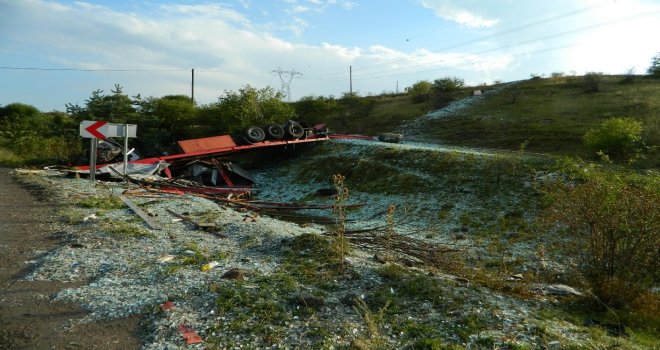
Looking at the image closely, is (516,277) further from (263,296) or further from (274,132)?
(274,132)

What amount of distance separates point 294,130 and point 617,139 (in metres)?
12.7

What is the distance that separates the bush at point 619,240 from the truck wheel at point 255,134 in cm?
1514

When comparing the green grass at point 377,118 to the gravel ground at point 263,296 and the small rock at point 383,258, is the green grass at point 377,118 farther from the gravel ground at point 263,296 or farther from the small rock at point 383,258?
the gravel ground at point 263,296

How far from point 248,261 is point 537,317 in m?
3.47

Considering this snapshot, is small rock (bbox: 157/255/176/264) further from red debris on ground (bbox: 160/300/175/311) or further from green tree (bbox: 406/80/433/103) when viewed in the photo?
green tree (bbox: 406/80/433/103)

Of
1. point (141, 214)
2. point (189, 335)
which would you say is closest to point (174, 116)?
point (141, 214)

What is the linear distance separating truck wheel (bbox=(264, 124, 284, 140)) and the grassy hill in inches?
313

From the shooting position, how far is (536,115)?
78.0ft

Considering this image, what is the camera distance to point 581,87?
29.3 metres

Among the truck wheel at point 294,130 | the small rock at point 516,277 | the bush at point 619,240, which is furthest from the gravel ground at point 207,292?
the truck wheel at point 294,130

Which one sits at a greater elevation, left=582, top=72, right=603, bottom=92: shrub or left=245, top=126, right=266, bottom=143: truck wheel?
left=582, top=72, right=603, bottom=92: shrub

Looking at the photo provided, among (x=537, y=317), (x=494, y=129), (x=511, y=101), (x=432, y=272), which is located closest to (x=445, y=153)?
(x=494, y=129)

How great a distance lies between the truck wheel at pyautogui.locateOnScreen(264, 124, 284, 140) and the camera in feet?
65.7

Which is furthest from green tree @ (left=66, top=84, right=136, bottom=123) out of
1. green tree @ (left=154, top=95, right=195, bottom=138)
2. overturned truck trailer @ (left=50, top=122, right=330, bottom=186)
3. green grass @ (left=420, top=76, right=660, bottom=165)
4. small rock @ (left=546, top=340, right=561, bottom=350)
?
small rock @ (left=546, top=340, right=561, bottom=350)
